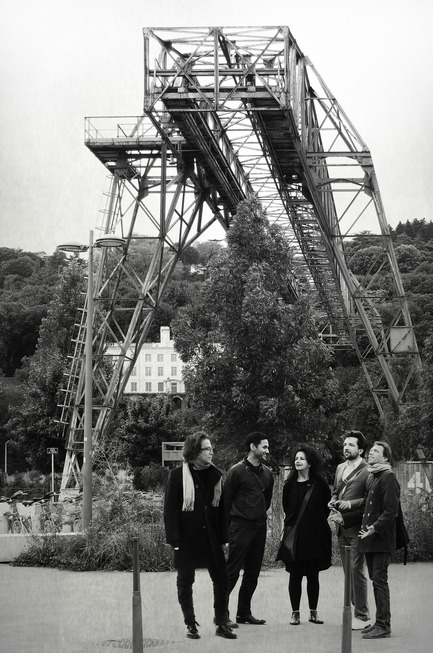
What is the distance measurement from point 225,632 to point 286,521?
1.45 meters

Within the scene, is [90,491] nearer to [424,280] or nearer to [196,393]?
[196,393]

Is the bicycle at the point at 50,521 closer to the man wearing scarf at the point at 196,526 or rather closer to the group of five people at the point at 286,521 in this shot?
the group of five people at the point at 286,521

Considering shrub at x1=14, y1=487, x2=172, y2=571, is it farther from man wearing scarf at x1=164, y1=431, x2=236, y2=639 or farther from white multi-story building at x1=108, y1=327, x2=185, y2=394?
white multi-story building at x1=108, y1=327, x2=185, y2=394

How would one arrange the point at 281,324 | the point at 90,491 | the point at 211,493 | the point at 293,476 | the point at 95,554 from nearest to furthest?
1. the point at 211,493
2. the point at 293,476
3. the point at 95,554
4. the point at 90,491
5. the point at 281,324

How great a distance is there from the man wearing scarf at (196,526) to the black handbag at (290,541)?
0.76 metres

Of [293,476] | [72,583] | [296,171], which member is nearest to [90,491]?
[72,583]

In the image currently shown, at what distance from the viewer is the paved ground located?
9344 mm

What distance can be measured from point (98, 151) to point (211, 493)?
999 inches

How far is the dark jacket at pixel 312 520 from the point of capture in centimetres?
1053

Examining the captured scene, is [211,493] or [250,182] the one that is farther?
[250,182]

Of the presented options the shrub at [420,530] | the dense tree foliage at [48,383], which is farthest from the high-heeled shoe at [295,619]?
the dense tree foliage at [48,383]

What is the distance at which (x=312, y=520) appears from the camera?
1063cm

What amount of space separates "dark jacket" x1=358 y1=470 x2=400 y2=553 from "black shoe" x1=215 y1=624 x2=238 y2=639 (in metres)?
1.47

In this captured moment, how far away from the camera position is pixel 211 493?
1006cm
